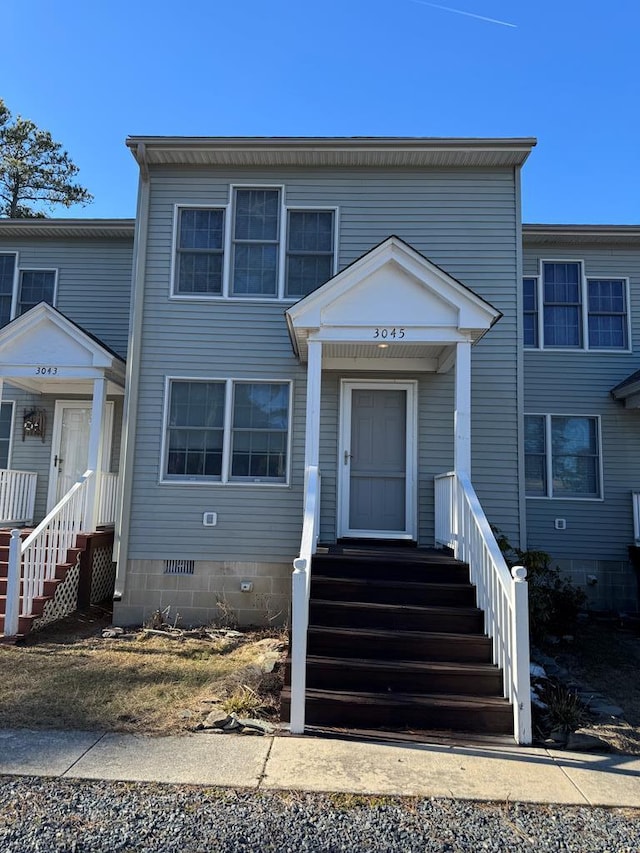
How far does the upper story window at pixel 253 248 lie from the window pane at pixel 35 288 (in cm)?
312

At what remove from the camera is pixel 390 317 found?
257 inches

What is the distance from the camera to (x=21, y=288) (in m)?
9.98

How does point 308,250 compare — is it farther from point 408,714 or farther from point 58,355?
point 408,714

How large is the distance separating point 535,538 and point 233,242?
6.64m

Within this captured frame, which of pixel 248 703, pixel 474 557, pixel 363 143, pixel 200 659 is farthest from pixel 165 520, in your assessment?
pixel 363 143

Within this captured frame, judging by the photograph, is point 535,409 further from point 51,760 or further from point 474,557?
point 51,760

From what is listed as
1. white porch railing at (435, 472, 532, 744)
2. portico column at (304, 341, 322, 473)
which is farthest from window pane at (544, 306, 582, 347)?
portico column at (304, 341, 322, 473)

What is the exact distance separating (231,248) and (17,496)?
16.2ft

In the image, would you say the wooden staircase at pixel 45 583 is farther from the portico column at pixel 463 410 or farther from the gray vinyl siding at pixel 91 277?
the portico column at pixel 463 410

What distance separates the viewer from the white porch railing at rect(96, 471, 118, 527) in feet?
28.0

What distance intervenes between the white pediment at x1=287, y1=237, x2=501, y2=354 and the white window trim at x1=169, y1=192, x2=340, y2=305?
1602 millimetres

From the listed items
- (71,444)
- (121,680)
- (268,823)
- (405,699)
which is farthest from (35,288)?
(268,823)

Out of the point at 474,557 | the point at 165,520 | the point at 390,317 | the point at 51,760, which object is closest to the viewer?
the point at 51,760

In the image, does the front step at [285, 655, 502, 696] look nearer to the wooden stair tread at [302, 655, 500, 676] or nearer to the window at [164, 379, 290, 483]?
the wooden stair tread at [302, 655, 500, 676]
